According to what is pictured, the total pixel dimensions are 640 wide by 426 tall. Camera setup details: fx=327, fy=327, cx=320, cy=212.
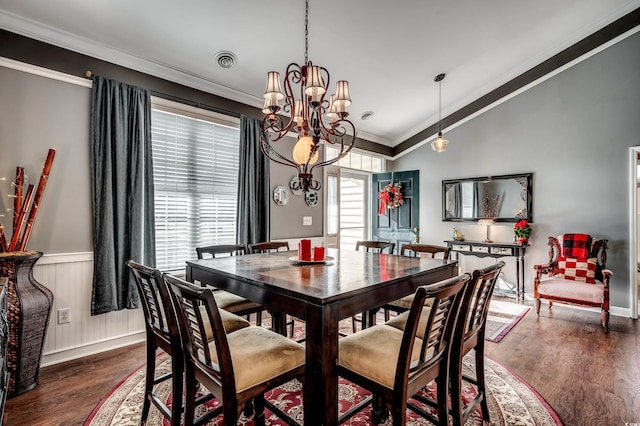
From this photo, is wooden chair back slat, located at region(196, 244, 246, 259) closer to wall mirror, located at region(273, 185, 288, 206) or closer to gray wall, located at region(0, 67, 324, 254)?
gray wall, located at region(0, 67, 324, 254)

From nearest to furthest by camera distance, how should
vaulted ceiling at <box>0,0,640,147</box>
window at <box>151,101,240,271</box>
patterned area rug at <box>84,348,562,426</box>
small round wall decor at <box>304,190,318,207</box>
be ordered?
patterned area rug at <box>84,348,562,426</box> → vaulted ceiling at <box>0,0,640,147</box> → window at <box>151,101,240,271</box> → small round wall decor at <box>304,190,318,207</box>

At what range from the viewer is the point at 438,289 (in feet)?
4.27

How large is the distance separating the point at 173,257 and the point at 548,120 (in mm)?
5267

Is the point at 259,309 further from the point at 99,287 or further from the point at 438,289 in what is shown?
the point at 438,289

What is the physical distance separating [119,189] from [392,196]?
4289mm

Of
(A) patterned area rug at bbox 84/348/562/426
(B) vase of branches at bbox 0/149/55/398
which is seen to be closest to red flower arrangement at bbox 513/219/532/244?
(A) patterned area rug at bbox 84/348/562/426

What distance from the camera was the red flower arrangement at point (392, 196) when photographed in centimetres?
585

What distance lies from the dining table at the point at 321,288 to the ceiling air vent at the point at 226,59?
2.08 m

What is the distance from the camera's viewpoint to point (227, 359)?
136 cm

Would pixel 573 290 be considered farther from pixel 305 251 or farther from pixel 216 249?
pixel 216 249

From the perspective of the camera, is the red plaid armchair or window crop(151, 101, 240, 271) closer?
window crop(151, 101, 240, 271)

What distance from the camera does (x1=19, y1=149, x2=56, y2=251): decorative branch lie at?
8.02ft

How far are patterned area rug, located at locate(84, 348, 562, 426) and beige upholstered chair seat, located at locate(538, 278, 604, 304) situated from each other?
1853 millimetres

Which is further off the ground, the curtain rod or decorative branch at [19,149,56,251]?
the curtain rod
